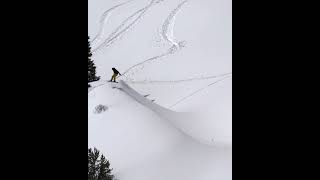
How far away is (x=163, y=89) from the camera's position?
23.0m

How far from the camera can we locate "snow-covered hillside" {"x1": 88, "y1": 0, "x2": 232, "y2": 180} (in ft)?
36.4

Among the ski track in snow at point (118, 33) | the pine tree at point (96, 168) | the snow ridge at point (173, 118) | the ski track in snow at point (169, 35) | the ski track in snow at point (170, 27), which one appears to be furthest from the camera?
the ski track in snow at point (170, 27)

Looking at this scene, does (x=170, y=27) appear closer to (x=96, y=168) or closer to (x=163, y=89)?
(x=163, y=89)

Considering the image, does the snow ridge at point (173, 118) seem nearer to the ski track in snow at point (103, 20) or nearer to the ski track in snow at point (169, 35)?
the ski track in snow at point (169, 35)

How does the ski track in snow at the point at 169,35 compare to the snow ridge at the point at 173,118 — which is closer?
the snow ridge at the point at 173,118

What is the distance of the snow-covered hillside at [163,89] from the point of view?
11.1 metres

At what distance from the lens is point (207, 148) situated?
39.2 feet

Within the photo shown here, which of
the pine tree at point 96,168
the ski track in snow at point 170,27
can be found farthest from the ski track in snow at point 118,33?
the pine tree at point 96,168

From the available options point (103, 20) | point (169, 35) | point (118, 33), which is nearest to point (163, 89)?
point (169, 35)

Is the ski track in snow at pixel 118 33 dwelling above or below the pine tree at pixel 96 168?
above
